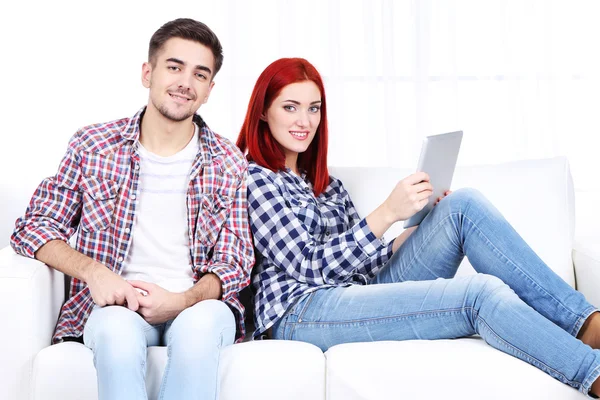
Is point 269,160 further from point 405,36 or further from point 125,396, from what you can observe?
point 405,36

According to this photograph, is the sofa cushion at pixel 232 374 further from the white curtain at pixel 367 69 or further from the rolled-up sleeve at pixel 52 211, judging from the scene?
the white curtain at pixel 367 69

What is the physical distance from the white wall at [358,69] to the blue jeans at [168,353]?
6.99ft

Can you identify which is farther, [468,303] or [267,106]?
[267,106]

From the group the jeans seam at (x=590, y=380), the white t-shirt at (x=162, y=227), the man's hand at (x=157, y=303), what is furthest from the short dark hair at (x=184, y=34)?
the jeans seam at (x=590, y=380)

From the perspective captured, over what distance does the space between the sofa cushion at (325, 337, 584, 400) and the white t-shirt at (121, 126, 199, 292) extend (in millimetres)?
490

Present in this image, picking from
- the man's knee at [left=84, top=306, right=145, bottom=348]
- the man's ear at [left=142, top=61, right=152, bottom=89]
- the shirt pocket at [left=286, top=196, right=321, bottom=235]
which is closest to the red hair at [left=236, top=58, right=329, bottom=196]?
the shirt pocket at [left=286, top=196, right=321, bottom=235]

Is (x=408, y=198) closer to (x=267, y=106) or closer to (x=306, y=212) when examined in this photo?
(x=306, y=212)

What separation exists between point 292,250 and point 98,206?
53 centimetres

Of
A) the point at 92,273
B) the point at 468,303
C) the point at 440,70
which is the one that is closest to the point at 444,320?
the point at 468,303

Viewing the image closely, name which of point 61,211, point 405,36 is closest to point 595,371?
point 61,211

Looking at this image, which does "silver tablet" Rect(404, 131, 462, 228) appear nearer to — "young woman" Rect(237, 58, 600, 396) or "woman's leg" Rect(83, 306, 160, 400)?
"young woman" Rect(237, 58, 600, 396)

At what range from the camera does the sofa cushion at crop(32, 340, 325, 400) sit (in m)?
1.64

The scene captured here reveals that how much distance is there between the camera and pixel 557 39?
401cm

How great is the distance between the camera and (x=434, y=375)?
64.4 inches
